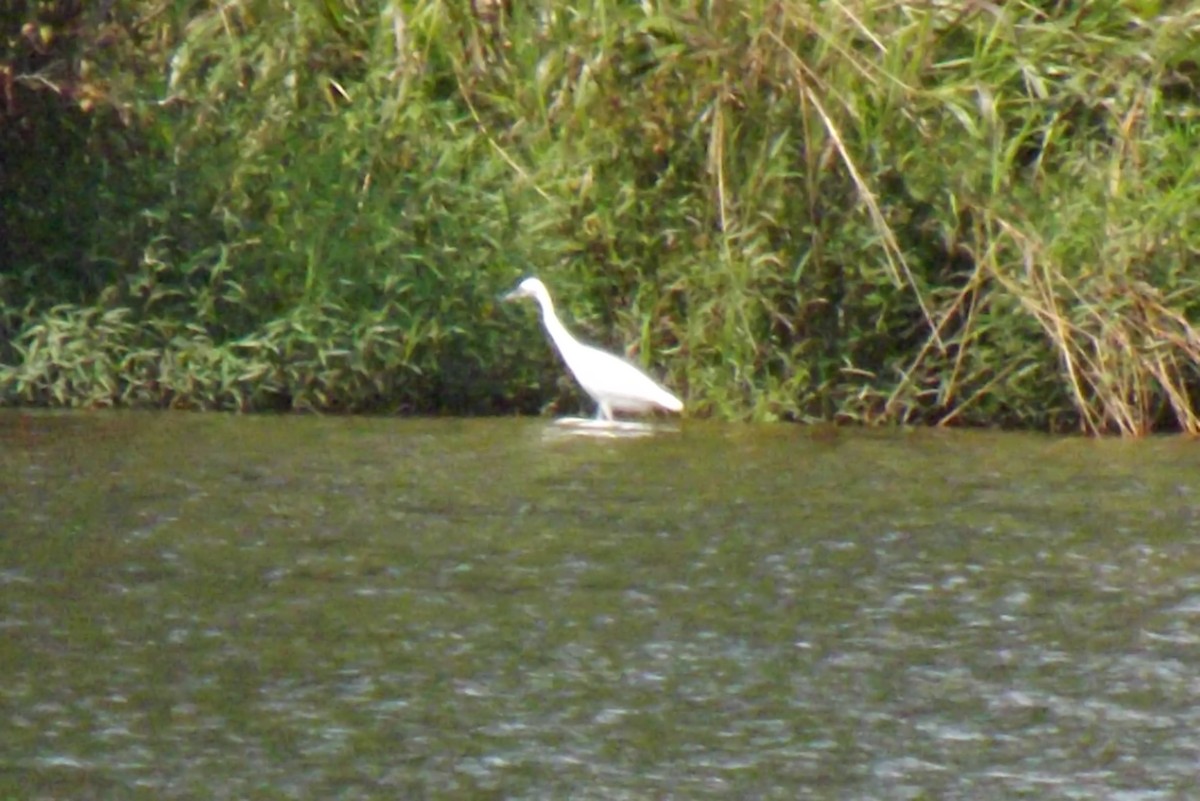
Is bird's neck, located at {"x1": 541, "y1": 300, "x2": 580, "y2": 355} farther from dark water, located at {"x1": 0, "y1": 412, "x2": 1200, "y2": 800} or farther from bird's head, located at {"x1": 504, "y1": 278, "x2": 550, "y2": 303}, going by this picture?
dark water, located at {"x1": 0, "y1": 412, "x2": 1200, "y2": 800}

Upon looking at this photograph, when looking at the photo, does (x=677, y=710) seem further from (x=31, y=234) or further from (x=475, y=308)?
(x=31, y=234)

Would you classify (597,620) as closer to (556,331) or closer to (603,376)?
(603,376)

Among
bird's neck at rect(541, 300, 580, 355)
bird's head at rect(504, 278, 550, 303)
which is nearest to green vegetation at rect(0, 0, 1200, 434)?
bird's head at rect(504, 278, 550, 303)

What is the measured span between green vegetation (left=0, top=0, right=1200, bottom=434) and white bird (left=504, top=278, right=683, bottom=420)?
1.06ft

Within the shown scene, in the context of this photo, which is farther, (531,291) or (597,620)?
(531,291)

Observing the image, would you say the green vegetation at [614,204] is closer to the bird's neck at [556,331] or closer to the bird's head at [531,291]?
the bird's head at [531,291]

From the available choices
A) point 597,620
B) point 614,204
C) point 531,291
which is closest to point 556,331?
point 531,291

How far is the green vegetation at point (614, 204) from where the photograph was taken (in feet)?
37.9

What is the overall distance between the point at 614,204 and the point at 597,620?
209 inches

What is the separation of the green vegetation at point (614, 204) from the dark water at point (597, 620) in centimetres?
102

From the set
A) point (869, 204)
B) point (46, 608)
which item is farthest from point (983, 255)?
point (46, 608)

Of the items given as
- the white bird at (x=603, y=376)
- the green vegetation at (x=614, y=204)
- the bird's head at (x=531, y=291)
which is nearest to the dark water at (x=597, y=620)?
the white bird at (x=603, y=376)

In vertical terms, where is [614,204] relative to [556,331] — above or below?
above

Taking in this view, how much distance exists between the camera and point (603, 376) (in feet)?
38.3
